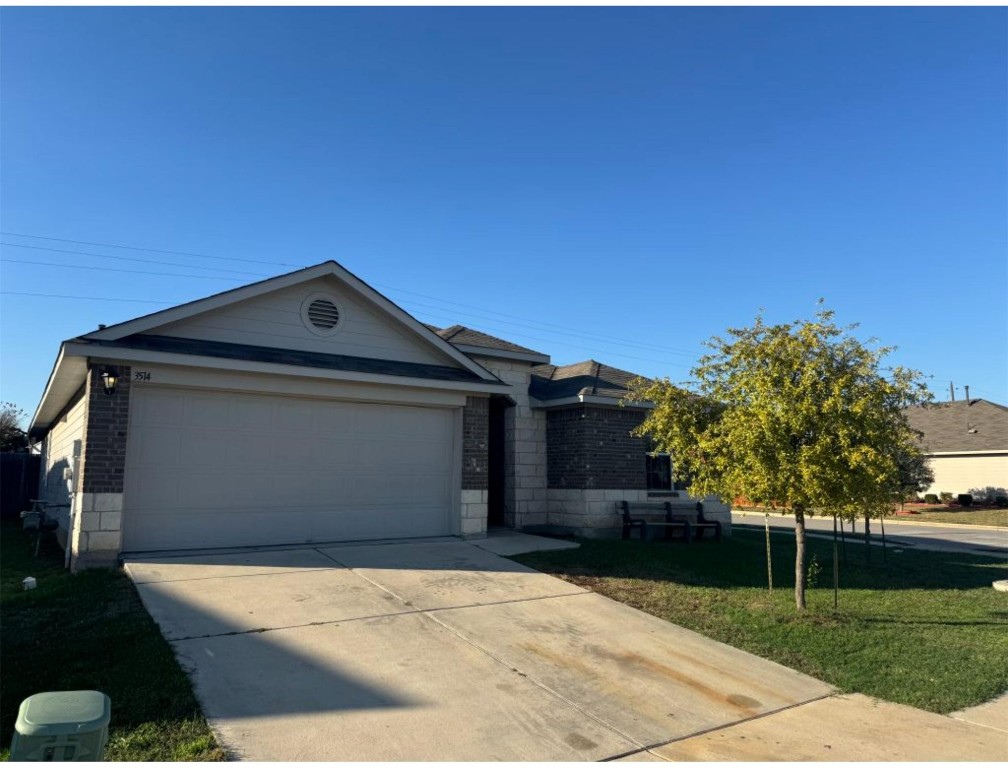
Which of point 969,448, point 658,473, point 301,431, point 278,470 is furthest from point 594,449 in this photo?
point 969,448

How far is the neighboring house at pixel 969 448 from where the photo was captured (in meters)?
33.8

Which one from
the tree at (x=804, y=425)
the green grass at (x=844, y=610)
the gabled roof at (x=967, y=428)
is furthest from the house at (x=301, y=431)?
the gabled roof at (x=967, y=428)

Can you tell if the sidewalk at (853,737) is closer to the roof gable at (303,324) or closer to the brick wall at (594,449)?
the roof gable at (303,324)

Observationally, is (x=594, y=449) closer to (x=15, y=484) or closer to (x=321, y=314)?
(x=321, y=314)

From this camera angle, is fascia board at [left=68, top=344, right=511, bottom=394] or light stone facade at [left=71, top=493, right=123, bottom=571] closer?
light stone facade at [left=71, top=493, right=123, bottom=571]

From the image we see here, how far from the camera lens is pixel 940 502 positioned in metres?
35.2

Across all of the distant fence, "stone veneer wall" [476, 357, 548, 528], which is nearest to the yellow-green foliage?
"stone veneer wall" [476, 357, 548, 528]

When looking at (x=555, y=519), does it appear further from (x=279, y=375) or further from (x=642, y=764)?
(x=642, y=764)

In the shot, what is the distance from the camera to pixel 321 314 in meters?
11.9

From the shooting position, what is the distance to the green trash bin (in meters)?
2.89

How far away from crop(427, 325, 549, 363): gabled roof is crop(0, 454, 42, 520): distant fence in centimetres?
1633

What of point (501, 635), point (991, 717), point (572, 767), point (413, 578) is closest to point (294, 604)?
point (413, 578)

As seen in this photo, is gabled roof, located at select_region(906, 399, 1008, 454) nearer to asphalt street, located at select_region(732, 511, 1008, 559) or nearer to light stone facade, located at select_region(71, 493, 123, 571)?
asphalt street, located at select_region(732, 511, 1008, 559)

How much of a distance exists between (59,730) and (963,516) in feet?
114
